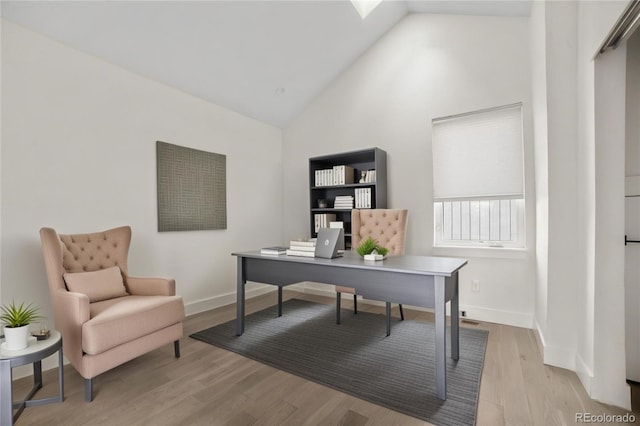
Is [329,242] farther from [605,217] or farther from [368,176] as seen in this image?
[605,217]

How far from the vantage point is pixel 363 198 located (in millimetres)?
3631

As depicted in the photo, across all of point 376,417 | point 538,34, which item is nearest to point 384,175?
point 538,34

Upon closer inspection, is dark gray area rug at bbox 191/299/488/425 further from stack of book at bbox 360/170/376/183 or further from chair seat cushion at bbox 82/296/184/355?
stack of book at bbox 360/170/376/183

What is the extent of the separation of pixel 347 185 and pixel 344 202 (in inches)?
9.4

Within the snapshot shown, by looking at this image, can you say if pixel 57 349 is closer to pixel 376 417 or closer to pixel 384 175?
pixel 376 417

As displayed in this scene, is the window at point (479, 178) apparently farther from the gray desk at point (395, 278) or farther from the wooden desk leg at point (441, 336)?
the wooden desk leg at point (441, 336)

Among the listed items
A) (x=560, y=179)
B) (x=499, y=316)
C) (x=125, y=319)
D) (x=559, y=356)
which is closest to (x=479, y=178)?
(x=560, y=179)

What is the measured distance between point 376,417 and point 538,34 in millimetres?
3025

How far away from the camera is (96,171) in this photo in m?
2.68

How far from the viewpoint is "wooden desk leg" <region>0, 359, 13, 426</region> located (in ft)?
4.97

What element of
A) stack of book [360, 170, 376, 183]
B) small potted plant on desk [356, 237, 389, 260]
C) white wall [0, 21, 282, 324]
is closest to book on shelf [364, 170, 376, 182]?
stack of book [360, 170, 376, 183]

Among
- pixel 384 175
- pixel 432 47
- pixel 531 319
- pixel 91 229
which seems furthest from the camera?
pixel 384 175

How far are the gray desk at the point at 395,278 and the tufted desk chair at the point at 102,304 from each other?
0.84m

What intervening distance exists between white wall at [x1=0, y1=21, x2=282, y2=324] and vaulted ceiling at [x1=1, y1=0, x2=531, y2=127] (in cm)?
17
